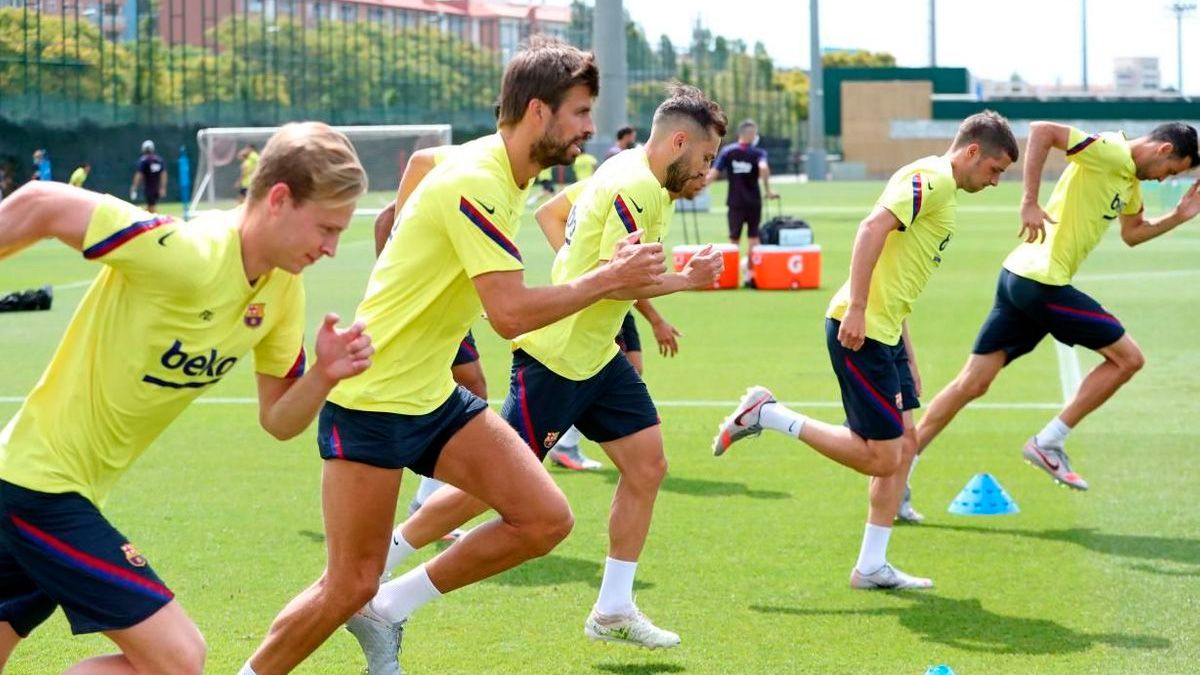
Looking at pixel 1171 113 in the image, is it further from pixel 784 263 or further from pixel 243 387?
pixel 243 387

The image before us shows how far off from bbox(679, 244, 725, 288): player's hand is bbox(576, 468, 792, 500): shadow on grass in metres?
3.89

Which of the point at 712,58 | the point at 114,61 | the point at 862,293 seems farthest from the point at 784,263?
the point at 712,58

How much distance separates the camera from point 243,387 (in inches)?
567

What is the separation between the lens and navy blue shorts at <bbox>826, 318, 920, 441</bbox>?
25.6ft

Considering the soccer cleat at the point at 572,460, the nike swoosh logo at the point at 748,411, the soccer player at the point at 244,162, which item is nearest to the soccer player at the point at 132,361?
the nike swoosh logo at the point at 748,411

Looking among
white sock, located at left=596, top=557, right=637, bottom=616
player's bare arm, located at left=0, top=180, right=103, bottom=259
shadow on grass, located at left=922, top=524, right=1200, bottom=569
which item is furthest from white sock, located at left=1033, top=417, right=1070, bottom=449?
player's bare arm, located at left=0, top=180, right=103, bottom=259

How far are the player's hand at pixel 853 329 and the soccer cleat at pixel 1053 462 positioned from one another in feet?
8.78

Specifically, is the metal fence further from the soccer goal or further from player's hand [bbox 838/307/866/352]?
player's hand [bbox 838/307/866/352]

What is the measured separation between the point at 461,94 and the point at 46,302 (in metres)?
63.8

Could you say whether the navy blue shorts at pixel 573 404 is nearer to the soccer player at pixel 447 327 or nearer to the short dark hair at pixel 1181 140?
the soccer player at pixel 447 327

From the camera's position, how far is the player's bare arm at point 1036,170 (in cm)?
950

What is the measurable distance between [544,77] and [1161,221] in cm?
603

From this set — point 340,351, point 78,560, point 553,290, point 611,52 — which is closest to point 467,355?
point 553,290

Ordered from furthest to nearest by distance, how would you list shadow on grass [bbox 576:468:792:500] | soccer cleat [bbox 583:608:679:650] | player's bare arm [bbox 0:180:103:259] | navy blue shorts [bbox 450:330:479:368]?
shadow on grass [bbox 576:468:792:500], navy blue shorts [bbox 450:330:479:368], soccer cleat [bbox 583:608:679:650], player's bare arm [bbox 0:180:103:259]
